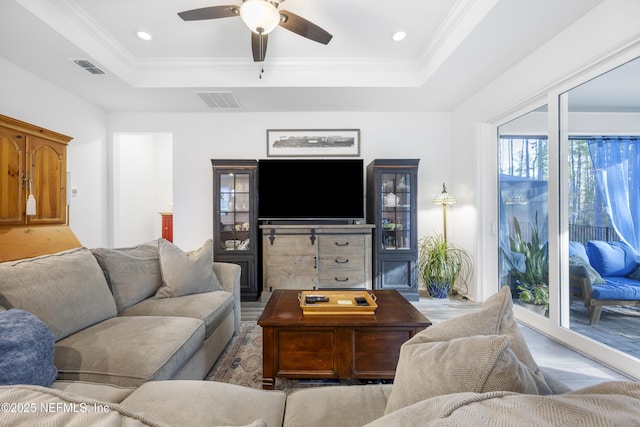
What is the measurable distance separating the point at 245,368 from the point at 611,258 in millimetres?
2971

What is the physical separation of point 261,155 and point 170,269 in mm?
2408

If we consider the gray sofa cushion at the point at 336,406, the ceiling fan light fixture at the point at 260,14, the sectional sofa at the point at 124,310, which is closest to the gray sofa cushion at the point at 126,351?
the sectional sofa at the point at 124,310

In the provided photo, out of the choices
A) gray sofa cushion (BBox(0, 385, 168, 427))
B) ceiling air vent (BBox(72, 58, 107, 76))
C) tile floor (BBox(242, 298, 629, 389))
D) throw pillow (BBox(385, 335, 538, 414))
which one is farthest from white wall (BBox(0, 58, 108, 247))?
throw pillow (BBox(385, 335, 538, 414))

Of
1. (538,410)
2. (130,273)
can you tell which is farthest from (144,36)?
(538,410)

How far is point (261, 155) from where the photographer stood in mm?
4270

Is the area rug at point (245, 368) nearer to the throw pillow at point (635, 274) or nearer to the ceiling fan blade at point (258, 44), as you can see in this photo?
the throw pillow at point (635, 274)

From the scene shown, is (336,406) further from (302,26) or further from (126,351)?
(302,26)

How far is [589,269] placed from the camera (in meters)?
2.41

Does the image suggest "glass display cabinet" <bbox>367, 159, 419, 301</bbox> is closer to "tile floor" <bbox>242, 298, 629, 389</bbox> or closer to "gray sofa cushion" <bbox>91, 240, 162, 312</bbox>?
"tile floor" <bbox>242, 298, 629, 389</bbox>

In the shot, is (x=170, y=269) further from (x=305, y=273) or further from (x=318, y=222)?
(x=318, y=222)

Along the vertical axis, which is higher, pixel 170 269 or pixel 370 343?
pixel 170 269

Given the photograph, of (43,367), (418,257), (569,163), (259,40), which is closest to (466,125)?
(569,163)

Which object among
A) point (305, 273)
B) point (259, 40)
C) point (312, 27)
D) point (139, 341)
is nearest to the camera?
point (139, 341)

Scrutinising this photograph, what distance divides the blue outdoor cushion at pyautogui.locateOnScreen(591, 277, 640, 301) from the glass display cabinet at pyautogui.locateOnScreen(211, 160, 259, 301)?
348 cm
